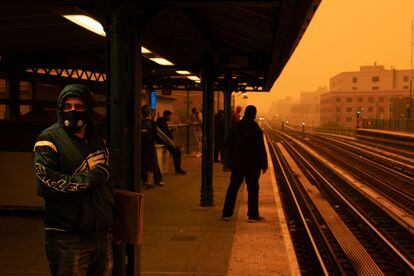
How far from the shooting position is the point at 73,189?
128 inches

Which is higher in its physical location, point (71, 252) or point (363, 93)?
point (363, 93)

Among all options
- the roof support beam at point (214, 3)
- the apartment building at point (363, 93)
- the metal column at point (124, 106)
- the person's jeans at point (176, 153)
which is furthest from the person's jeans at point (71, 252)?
the apartment building at point (363, 93)

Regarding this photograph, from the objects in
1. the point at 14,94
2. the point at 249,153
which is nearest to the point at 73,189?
the point at 249,153

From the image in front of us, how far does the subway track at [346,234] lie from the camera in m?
7.92

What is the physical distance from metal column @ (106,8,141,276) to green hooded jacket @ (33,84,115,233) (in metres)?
1.13

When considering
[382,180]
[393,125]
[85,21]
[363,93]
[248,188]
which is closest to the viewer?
[85,21]

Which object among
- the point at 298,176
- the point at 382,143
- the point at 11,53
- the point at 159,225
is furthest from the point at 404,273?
the point at 382,143

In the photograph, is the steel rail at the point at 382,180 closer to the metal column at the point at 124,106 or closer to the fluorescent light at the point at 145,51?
the fluorescent light at the point at 145,51

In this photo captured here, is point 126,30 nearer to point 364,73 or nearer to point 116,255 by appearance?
point 116,255

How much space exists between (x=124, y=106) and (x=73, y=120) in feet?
4.15

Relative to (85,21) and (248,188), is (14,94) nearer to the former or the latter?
(248,188)

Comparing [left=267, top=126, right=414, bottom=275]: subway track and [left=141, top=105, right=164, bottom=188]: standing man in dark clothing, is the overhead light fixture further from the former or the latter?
[left=141, top=105, right=164, bottom=188]: standing man in dark clothing

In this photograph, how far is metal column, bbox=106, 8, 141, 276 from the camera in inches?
181

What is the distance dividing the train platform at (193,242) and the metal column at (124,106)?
174 centimetres
